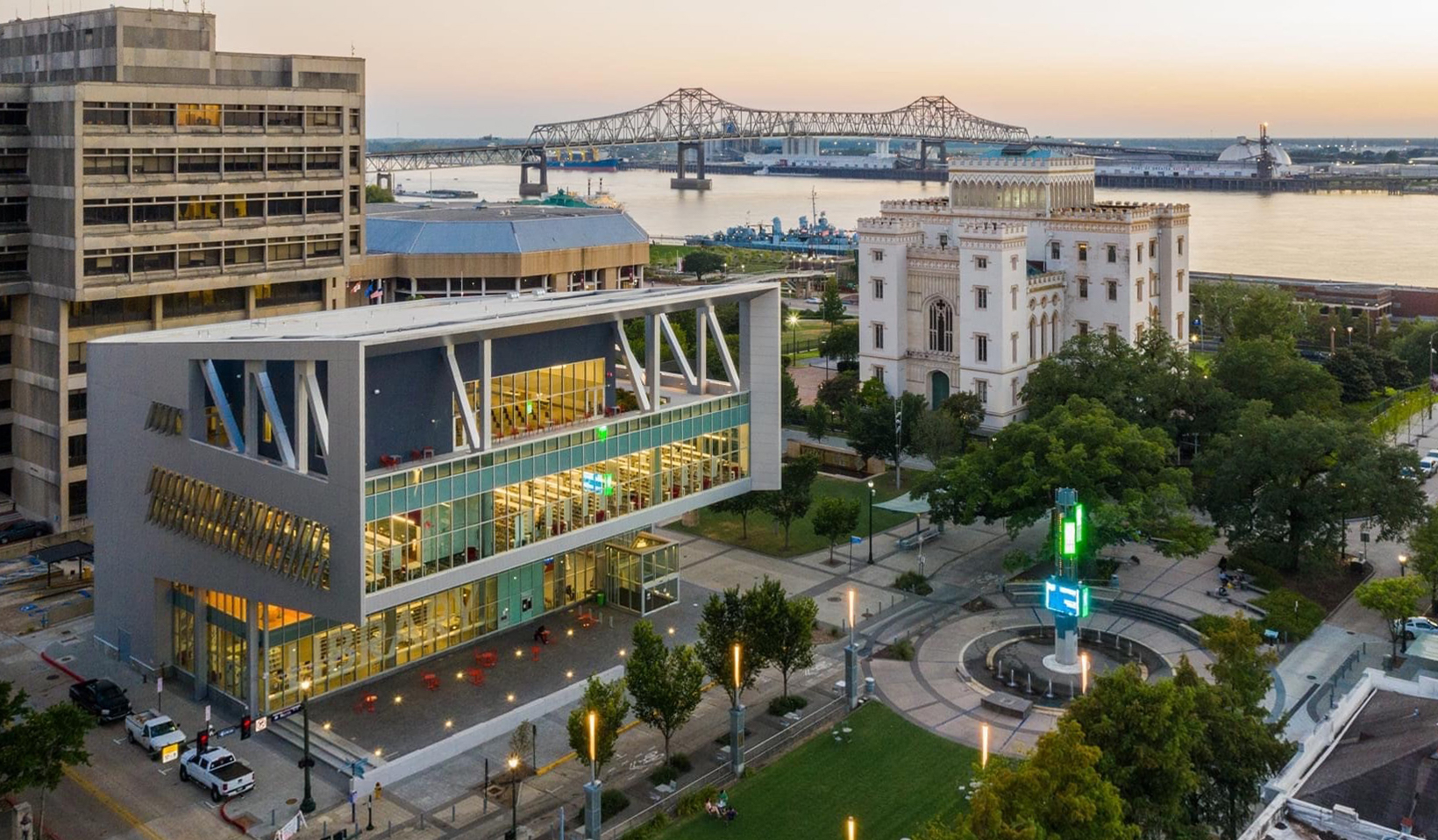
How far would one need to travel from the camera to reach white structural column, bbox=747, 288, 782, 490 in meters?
41.4

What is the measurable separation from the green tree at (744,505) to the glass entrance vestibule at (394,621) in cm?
529

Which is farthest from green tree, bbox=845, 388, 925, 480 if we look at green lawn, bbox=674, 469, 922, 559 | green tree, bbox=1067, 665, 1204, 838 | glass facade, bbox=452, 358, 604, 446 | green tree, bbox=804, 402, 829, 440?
green tree, bbox=1067, 665, 1204, 838

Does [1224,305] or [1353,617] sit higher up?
[1224,305]

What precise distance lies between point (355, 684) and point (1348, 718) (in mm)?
23576

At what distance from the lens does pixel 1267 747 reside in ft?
84.0

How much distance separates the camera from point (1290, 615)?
37.1 m

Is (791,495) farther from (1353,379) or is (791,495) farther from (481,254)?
(1353,379)

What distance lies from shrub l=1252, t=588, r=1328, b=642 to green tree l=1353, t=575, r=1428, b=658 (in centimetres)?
154

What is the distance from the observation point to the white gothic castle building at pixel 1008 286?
6181cm

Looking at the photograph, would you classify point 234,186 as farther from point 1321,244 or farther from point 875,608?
point 1321,244

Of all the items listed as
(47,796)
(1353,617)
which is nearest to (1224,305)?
(1353,617)

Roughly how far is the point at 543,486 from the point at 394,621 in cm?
531

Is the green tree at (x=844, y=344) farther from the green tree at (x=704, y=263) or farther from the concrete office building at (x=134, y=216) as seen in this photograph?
the green tree at (x=704, y=263)

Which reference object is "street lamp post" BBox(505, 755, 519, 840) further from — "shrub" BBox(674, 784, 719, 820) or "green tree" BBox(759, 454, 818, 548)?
"green tree" BBox(759, 454, 818, 548)
